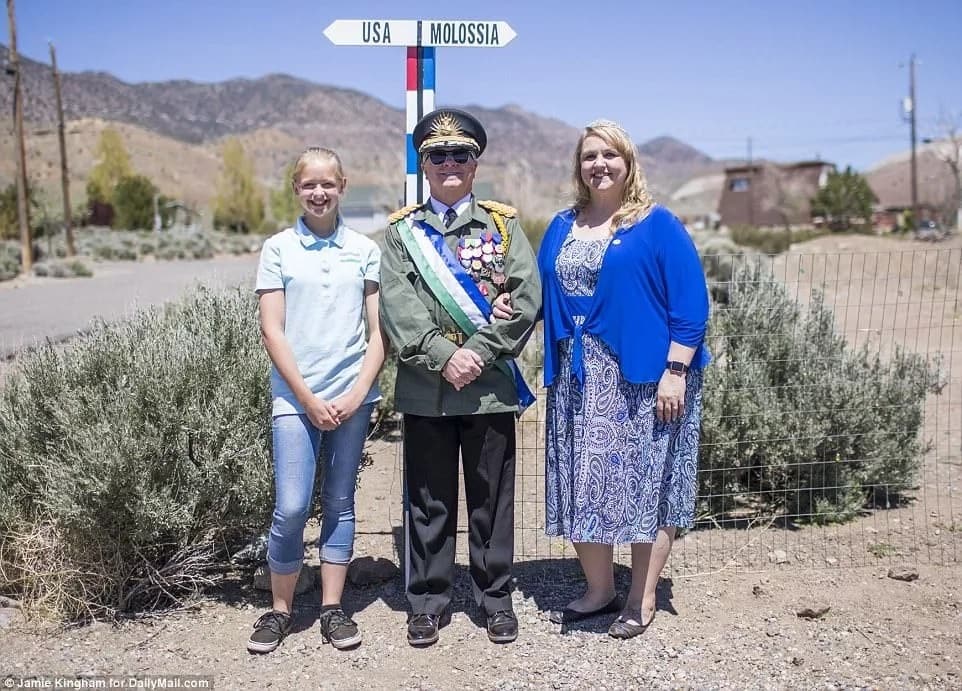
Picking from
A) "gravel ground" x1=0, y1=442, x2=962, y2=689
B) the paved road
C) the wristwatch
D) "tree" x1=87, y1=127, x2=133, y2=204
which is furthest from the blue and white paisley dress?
"tree" x1=87, y1=127, x2=133, y2=204

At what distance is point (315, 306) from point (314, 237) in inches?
11.8

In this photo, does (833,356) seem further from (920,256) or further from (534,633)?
(920,256)

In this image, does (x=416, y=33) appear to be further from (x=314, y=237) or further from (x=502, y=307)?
(x=502, y=307)

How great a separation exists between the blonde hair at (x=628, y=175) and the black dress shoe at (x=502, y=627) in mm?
1753

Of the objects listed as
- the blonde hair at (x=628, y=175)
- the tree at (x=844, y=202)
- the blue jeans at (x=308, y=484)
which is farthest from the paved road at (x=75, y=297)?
the tree at (x=844, y=202)

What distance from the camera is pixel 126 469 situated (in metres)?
3.82

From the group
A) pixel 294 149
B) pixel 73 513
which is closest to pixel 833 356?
pixel 73 513

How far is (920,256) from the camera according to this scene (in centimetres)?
2364

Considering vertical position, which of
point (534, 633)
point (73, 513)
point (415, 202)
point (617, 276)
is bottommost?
point (534, 633)

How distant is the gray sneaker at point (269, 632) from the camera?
374cm

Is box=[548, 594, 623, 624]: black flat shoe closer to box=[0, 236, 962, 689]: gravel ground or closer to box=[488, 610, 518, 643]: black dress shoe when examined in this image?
box=[0, 236, 962, 689]: gravel ground

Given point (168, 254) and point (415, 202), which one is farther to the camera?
point (168, 254)

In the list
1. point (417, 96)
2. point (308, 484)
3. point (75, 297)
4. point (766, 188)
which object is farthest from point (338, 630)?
point (766, 188)

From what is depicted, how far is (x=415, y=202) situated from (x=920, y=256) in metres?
22.7
